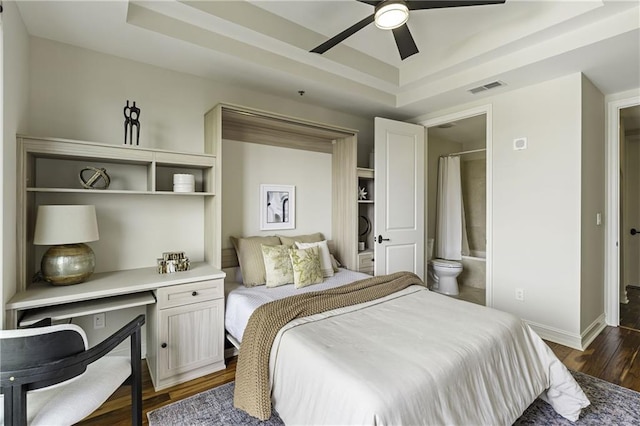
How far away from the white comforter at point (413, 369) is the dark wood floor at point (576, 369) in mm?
848

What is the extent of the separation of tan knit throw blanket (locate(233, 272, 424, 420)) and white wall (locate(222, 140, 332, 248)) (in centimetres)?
124

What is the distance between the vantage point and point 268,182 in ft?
10.6

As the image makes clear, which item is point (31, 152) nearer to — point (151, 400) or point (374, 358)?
point (151, 400)

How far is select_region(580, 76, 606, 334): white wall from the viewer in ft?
9.03

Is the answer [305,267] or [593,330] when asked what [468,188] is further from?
[305,267]

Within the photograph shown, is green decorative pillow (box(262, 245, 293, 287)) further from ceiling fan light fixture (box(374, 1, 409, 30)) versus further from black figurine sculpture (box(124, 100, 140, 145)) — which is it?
ceiling fan light fixture (box(374, 1, 409, 30))

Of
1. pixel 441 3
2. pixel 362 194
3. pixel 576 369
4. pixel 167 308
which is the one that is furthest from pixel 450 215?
pixel 167 308

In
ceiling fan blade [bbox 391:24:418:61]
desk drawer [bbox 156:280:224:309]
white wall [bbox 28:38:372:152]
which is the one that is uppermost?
Result: ceiling fan blade [bbox 391:24:418:61]

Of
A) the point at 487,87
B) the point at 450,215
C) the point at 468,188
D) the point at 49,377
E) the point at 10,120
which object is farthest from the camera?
the point at 468,188

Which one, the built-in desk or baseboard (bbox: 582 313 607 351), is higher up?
the built-in desk

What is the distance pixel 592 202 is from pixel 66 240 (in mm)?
4310

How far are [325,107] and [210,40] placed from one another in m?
1.61

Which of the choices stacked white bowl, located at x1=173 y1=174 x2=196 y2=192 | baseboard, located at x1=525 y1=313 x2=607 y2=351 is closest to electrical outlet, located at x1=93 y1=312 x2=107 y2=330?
stacked white bowl, located at x1=173 y1=174 x2=196 y2=192

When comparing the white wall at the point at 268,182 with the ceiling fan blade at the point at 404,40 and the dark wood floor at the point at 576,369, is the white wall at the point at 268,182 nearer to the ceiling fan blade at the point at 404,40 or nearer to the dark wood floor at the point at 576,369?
the dark wood floor at the point at 576,369
